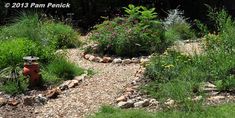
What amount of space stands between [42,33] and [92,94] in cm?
290

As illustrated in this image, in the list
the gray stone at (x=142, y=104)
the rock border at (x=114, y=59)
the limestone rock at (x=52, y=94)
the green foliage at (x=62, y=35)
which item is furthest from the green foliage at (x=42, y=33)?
the gray stone at (x=142, y=104)

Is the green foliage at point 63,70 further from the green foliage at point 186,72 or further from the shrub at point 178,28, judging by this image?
the shrub at point 178,28

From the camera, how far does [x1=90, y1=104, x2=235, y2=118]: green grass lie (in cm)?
614

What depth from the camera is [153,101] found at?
6891 mm

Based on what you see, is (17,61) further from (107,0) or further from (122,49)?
(107,0)

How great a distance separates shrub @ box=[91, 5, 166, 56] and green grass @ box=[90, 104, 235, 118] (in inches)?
137

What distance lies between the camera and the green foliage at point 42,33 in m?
9.88

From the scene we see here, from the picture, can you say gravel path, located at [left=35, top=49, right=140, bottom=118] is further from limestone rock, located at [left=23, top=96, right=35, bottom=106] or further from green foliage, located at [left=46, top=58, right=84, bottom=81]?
green foliage, located at [left=46, top=58, right=84, bottom=81]

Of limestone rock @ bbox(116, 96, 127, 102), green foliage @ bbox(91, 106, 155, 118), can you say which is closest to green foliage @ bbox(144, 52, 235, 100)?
limestone rock @ bbox(116, 96, 127, 102)

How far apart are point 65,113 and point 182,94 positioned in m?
1.58

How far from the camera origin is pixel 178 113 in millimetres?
6227

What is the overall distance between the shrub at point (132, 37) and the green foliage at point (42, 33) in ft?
2.66

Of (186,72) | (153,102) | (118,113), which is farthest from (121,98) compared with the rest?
(186,72)

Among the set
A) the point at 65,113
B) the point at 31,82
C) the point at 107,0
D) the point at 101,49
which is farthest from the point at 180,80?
the point at 107,0
